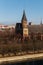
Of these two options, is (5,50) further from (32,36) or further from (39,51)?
(32,36)

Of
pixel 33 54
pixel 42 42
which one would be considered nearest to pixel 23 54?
pixel 33 54

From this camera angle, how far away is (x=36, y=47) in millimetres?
40656

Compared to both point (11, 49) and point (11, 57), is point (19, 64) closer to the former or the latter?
point (11, 57)

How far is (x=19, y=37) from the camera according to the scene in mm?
49406

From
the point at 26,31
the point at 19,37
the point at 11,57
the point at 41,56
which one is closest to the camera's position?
the point at 11,57

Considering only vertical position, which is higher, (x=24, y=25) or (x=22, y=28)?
(x=24, y=25)

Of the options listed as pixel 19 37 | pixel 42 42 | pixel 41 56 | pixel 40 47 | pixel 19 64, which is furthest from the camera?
pixel 19 37

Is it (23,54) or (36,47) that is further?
(36,47)

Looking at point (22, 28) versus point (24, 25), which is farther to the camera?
point (24, 25)

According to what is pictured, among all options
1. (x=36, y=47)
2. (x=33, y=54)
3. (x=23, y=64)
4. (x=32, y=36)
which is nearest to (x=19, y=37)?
(x=32, y=36)

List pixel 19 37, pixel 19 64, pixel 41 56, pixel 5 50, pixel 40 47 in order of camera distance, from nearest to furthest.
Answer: pixel 19 64 → pixel 41 56 → pixel 5 50 → pixel 40 47 → pixel 19 37

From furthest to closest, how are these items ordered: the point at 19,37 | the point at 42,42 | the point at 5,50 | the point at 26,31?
the point at 26,31 → the point at 19,37 → the point at 42,42 → the point at 5,50

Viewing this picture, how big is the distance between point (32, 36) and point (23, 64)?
2449 centimetres

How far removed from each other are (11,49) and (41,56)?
18.0 feet
